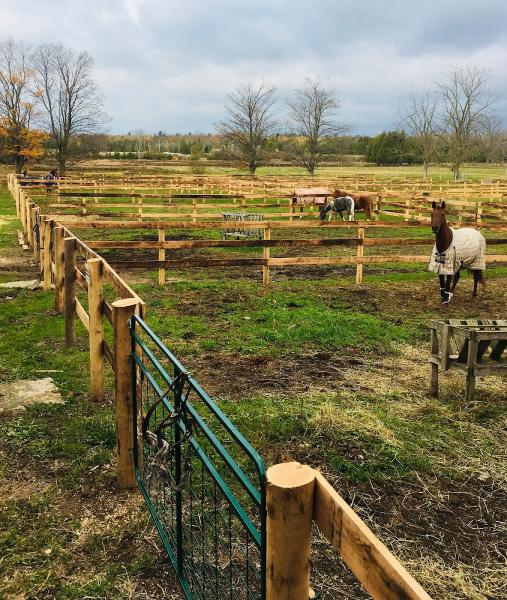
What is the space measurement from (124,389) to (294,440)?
61.8 inches

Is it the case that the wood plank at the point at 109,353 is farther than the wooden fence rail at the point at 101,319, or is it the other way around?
the wood plank at the point at 109,353

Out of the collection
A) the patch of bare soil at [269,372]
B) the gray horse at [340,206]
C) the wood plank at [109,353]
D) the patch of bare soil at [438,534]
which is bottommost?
the patch of bare soil at [438,534]

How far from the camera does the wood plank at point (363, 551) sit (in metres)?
1.34

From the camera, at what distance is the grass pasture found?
3.16 m

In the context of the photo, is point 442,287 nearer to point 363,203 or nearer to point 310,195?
point 363,203

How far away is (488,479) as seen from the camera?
4.14m

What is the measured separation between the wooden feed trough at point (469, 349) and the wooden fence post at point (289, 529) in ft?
13.3

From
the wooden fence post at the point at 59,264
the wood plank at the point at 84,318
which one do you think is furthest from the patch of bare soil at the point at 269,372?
the wooden fence post at the point at 59,264

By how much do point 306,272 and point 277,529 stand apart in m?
11.1

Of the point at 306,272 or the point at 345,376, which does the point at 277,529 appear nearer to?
the point at 345,376

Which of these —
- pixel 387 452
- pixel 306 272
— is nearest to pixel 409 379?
pixel 387 452

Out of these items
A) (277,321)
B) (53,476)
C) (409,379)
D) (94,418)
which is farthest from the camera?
(277,321)

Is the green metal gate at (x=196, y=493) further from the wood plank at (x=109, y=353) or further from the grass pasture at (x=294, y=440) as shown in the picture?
the wood plank at (x=109, y=353)

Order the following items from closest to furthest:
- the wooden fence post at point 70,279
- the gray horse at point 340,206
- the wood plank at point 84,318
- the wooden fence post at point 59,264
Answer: the wood plank at point 84,318
the wooden fence post at point 70,279
the wooden fence post at point 59,264
the gray horse at point 340,206
